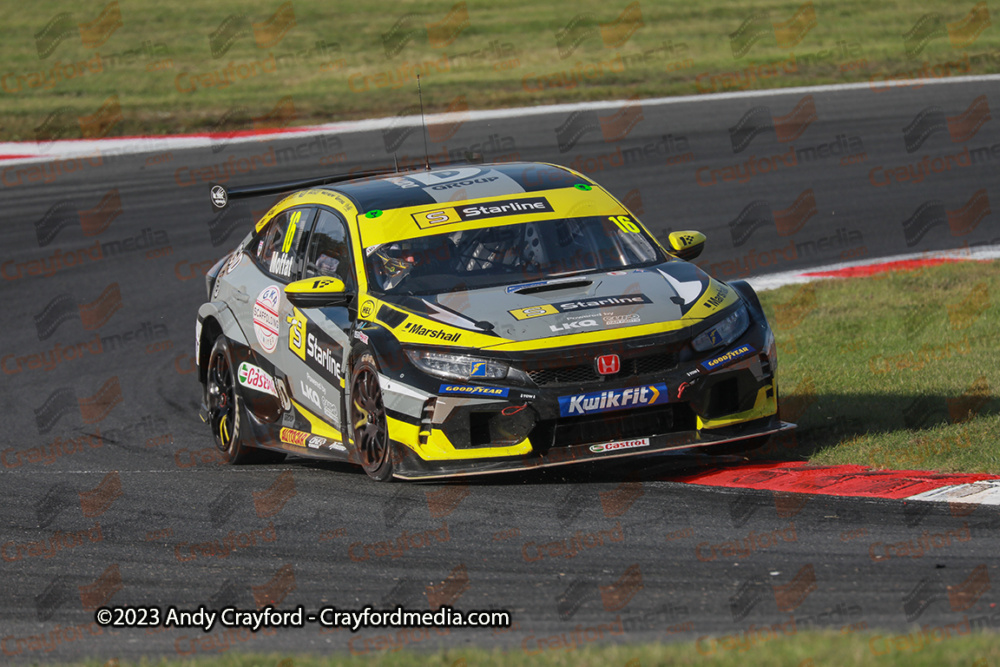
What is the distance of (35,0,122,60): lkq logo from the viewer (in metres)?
32.2

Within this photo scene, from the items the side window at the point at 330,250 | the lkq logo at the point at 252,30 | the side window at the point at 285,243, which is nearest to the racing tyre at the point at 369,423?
the side window at the point at 330,250

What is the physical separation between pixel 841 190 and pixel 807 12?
60.9 feet

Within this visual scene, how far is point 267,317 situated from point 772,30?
1048 inches

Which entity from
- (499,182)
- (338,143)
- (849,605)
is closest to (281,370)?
(499,182)

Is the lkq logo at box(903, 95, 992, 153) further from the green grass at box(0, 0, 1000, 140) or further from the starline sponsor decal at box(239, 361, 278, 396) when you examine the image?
the starline sponsor decal at box(239, 361, 278, 396)

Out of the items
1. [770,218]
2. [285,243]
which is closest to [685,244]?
[285,243]

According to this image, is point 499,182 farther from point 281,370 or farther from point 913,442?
point 913,442

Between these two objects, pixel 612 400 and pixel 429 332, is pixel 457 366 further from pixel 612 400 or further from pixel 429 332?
pixel 612 400

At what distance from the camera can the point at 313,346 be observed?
308 inches

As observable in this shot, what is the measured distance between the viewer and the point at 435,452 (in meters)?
6.86

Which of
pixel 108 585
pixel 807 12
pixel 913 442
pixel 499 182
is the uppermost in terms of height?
pixel 499 182

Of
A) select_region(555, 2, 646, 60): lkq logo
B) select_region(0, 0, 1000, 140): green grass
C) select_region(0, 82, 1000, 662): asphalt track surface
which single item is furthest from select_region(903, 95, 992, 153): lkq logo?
select_region(555, 2, 646, 60): lkq logo

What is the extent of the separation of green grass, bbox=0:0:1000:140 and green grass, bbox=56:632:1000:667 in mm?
18684

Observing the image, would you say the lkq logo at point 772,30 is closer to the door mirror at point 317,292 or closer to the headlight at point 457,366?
the door mirror at point 317,292
